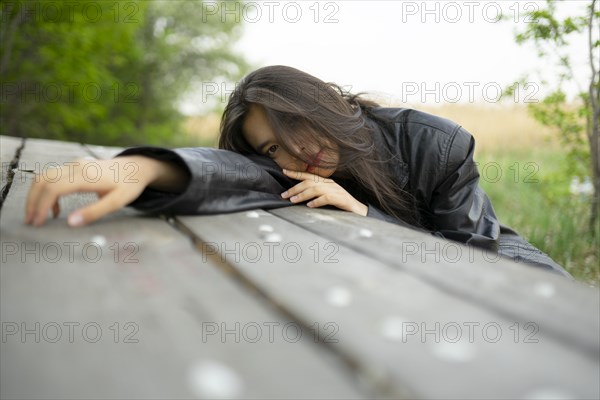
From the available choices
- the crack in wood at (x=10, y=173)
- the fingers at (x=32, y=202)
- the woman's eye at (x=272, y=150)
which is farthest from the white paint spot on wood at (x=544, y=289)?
the woman's eye at (x=272, y=150)

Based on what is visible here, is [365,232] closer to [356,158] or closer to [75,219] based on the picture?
[75,219]

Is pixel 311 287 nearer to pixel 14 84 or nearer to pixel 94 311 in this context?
pixel 94 311

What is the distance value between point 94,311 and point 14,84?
937cm

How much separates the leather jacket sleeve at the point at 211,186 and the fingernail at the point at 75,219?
18 cm

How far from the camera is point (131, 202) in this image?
51.4 inches

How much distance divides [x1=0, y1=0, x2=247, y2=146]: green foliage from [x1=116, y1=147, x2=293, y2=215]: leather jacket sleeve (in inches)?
295

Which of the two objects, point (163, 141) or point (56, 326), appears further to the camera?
point (163, 141)

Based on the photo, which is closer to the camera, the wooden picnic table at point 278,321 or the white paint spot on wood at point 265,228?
the wooden picnic table at point 278,321

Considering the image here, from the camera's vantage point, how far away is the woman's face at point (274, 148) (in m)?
2.04

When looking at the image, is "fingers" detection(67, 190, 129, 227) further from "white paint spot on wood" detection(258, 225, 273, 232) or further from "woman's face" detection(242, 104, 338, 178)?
"woman's face" detection(242, 104, 338, 178)

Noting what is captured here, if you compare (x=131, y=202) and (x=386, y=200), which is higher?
(x=131, y=202)

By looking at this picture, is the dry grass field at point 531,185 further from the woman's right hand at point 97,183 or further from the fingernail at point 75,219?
the fingernail at point 75,219

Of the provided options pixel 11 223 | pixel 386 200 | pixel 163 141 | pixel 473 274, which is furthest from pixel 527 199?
pixel 163 141

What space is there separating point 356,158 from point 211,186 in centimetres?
87
